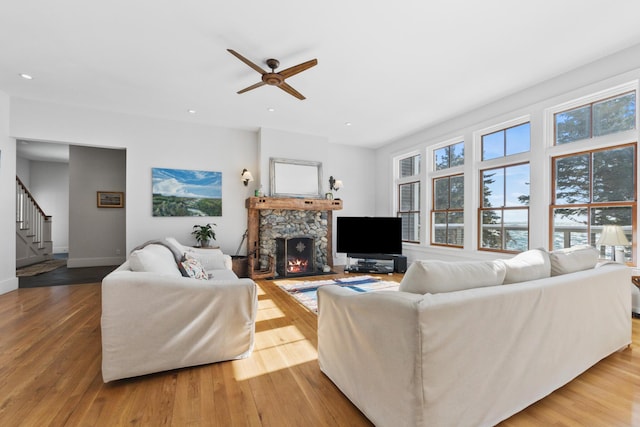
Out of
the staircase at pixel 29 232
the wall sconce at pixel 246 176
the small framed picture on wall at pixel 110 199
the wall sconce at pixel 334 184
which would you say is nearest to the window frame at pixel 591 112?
the wall sconce at pixel 334 184

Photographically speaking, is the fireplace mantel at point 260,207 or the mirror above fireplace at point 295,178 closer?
the fireplace mantel at point 260,207

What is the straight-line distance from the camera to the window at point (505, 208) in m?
4.25

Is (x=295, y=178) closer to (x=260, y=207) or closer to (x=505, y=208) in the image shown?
(x=260, y=207)

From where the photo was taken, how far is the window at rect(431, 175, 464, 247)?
5.22 metres

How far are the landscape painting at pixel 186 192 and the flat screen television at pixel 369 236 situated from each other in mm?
2538

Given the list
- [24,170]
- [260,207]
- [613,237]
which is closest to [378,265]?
[260,207]

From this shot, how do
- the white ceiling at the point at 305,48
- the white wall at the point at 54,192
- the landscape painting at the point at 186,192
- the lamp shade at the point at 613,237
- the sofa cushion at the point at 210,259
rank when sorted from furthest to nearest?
the white wall at the point at 54,192 < the landscape painting at the point at 186,192 < the sofa cushion at the point at 210,259 < the lamp shade at the point at 613,237 < the white ceiling at the point at 305,48

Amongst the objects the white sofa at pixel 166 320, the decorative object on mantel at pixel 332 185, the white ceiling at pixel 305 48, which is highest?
the white ceiling at pixel 305 48

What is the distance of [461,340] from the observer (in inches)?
51.4

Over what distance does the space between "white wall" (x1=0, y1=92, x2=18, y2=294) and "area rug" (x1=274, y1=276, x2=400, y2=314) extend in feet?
12.8

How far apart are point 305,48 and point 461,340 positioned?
3000mm

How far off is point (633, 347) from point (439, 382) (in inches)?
97.6

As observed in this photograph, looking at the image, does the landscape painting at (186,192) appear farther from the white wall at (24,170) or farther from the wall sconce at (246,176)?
the white wall at (24,170)

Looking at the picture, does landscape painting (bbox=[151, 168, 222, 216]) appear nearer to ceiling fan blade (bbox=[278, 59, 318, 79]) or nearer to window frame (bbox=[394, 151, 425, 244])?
ceiling fan blade (bbox=[278, 59, 318, 79])
